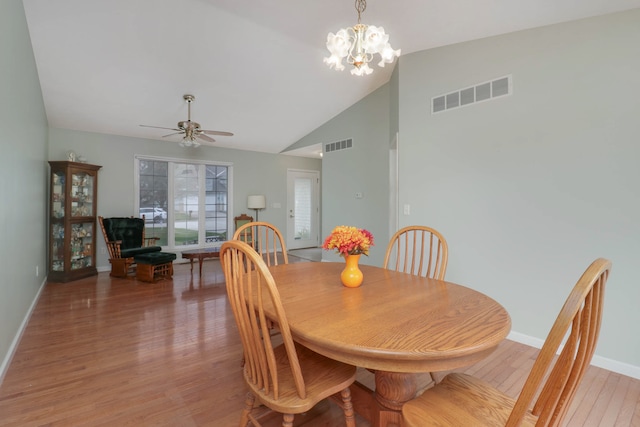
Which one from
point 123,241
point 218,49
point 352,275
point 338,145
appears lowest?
point 123,241

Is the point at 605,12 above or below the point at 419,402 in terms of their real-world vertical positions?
above

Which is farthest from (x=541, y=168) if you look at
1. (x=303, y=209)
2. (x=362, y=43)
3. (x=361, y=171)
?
(x=303, y=209)

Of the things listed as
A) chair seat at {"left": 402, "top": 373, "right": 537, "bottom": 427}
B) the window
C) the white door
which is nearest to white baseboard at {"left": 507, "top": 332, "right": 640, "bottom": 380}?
chair seat at {"left": 402, "top": 373, "right": 537, "bottom": 427}

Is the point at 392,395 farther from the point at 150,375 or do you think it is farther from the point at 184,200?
the point at 184,200

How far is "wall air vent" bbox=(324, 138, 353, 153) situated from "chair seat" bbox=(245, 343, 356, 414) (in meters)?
4.27

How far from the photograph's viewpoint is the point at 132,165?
548cm

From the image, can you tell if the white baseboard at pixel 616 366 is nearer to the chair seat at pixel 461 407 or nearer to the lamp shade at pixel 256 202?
the chair seat at pixel 461 407

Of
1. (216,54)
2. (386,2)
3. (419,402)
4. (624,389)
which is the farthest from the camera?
(216,54)

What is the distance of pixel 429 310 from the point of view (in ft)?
4.17

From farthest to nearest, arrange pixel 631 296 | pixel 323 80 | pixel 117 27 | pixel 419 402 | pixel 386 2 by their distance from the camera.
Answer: pixel 323 80 → pixel 117 27 → pixel 386 2 → pixel 631 296 → pixel 419 402

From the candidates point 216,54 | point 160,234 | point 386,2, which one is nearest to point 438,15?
point 386,2

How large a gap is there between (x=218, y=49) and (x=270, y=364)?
3557 millimetres

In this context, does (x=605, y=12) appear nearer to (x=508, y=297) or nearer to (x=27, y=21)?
(x=508, y=297)

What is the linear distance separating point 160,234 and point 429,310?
5.77m
